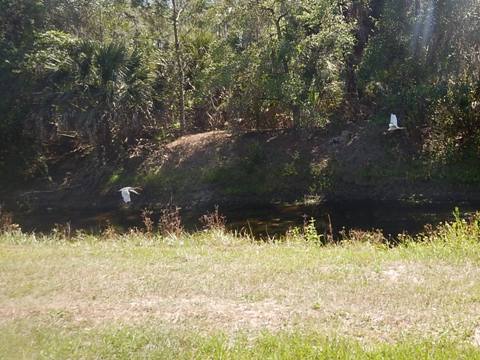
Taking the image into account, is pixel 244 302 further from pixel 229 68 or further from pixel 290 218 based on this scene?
pixel 229 68

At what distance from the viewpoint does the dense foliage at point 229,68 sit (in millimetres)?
14102

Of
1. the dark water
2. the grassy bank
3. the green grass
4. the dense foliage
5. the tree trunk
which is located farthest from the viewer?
the tree trunk

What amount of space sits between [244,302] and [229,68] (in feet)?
38.3

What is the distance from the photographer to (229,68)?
15.7 metres

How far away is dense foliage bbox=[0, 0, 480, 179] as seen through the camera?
555 inches

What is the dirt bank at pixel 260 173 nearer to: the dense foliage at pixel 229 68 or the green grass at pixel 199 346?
the dense foliage at pixel 229 68

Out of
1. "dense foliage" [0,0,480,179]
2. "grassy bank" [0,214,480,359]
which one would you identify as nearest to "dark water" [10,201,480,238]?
"dense foliage" [0,0,480,179]

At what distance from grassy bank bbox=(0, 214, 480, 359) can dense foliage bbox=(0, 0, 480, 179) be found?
8.11m

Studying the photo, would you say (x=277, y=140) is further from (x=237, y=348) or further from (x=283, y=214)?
(x=237, y=348)

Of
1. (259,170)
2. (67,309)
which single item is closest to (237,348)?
(67,309)

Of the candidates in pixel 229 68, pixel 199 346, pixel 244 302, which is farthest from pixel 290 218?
pixel 199 346

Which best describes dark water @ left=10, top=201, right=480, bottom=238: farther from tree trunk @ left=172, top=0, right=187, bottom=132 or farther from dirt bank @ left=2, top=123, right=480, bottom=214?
tree trunk @ left=172, top=0, right=187, bottom=132

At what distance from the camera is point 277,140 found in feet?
54.6

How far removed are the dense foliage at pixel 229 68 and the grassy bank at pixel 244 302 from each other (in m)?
8.11
